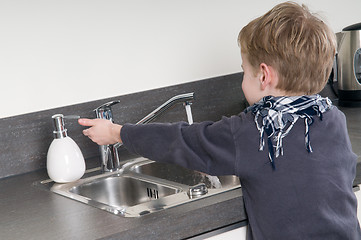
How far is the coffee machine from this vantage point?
2225 millimetres

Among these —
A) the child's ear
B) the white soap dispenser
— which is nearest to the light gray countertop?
the white soap dispenser

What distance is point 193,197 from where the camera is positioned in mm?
1397

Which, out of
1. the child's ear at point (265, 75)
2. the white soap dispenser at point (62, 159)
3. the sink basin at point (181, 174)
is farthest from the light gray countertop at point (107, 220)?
the sink basin at point (181, 174)

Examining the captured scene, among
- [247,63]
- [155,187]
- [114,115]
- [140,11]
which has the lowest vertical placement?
[155,187]

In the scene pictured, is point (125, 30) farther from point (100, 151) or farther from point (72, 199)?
point (72, 199)

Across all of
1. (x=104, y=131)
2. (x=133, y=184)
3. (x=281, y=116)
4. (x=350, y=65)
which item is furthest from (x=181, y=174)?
(x=350, y=65)

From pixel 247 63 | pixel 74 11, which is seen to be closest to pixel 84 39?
pixel 74 11

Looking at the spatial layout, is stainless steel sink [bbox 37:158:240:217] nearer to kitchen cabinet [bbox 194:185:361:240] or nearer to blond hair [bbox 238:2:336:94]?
kitchen cabinet [bbox 194:185:361:240]

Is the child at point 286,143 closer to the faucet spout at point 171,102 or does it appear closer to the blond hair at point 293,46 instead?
the blond hair at point 293,46

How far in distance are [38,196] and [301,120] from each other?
2.39 ft

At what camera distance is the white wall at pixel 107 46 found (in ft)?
5.88

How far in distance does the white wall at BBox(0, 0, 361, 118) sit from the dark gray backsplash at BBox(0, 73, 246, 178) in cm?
3

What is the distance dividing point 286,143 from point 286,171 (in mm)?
61

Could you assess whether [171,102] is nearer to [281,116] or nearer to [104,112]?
[104,112]
